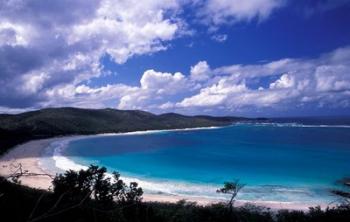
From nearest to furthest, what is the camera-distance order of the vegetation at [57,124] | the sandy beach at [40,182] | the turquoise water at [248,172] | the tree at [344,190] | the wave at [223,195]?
the sandy beach at [40,182], the wave at [223,195], the tree at [344,190], the turquoise water at [248,172], the vegetation at [57,124]

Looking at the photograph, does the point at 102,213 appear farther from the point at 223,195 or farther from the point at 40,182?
the point at 40,182

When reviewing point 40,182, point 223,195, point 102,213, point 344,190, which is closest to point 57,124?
point 40,182

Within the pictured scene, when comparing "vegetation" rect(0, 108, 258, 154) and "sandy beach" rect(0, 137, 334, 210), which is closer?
"sandy beach" rect(0, 137, 334, 210)

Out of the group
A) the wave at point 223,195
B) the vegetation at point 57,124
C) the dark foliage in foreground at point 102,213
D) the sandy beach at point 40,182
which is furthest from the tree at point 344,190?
the vegetation at point 57,124

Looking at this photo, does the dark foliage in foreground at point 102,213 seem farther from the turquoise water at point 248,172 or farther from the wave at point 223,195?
the turquoise water at point 248,172

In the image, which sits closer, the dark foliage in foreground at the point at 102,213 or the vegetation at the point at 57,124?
the dark foliage in foreground at the point at 102,213

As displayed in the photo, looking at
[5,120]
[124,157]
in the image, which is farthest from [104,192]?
[5,120]

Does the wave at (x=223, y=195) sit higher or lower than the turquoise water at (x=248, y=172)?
lower

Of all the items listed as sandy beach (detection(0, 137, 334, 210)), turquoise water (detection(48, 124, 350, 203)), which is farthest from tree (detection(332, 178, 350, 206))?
sandy beach (detection(0, 137, 334, 210))

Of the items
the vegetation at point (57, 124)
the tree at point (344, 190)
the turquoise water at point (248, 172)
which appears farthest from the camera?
the vegetation at point (57, 124)

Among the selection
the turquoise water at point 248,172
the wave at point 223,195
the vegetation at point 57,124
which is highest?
the vegetation at point 57,124

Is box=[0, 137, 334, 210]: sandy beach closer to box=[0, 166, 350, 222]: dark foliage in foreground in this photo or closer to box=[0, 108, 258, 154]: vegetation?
box=[0, 166, 350, 222]: dark foliage in foreground

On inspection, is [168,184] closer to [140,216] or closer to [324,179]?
[324,179]
